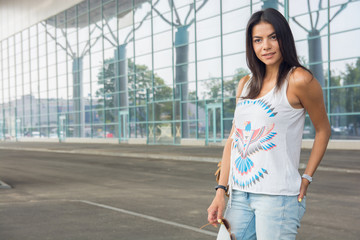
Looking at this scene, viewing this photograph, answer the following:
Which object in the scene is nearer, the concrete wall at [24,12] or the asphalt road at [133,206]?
the asphalt road at [133,206]

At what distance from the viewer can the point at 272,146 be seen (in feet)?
7.55

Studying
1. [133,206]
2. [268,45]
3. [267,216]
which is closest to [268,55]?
[268,45]

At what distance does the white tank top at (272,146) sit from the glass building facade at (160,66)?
1909 centimetres

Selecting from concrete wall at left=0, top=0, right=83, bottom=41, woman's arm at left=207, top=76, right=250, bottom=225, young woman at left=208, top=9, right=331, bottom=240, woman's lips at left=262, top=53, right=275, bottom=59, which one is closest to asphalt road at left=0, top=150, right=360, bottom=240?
woman's arm at left=207, top=76, right=250, bottom=225

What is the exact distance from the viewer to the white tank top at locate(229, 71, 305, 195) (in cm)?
229

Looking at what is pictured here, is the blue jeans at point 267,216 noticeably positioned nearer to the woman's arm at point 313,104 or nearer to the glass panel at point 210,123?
the woman's arm at point 313,104

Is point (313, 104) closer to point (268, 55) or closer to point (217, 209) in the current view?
point (268, 55)

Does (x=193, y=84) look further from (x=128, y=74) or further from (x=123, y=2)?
(x=123, y=2)

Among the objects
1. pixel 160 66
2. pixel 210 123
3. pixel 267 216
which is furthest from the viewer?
pixel 160 66

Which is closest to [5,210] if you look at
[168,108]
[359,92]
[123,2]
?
[359,92]

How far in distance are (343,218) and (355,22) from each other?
57.3ft

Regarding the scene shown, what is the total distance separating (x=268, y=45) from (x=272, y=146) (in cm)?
52

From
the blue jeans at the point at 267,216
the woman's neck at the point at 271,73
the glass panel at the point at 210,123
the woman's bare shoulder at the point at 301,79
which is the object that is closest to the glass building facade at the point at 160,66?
the glass panel at the point at 210,123

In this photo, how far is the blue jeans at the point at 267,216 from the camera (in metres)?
2.29
